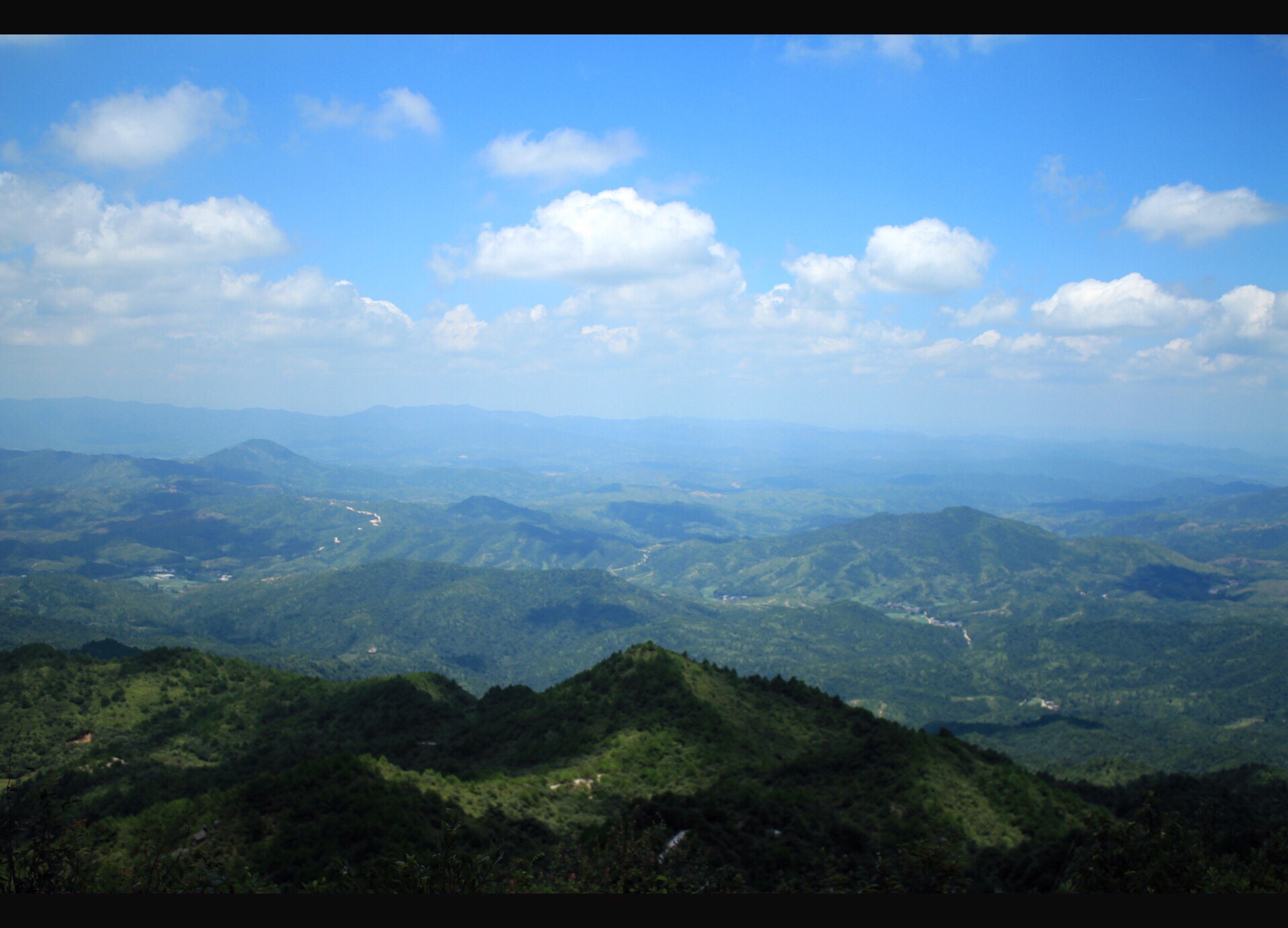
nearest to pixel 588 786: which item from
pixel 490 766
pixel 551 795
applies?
pixel 551 795

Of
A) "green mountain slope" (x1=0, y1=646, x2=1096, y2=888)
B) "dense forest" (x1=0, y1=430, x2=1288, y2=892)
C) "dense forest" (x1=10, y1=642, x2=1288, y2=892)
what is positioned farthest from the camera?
"green mountain slope" (x1=0, y1=646, x2=1096, y2=888)

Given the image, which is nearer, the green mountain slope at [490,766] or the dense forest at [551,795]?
the dense forest at [551,795]

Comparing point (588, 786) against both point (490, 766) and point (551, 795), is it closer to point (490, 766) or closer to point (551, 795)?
point (551, 795)

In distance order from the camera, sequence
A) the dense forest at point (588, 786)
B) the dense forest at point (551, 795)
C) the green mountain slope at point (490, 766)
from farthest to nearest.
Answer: the green mountain slope at point (490, 766), the dense forest at point (588, 786), the dense forest at point (551, 795)

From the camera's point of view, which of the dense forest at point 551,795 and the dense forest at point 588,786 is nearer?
the dense forest at point 551,795

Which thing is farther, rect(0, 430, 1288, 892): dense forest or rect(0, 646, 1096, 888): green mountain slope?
rect(0, 646, 1096, 888): green mountain slope

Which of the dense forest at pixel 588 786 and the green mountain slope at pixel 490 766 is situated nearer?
the dense forest at pixel 588 786

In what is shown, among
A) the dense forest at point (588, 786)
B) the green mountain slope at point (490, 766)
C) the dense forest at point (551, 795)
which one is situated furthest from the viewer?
the green mountain slope at point (490, 766)

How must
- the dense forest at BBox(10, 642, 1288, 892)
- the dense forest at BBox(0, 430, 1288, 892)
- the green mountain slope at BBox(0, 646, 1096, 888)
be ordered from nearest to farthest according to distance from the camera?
1. the dense forest at BBox(10, 642, 1288, 892)
2. the dense forest at BBox(0, 430, 1288, 892)
3. the green mountain slope at BBox(0, 646, 1096, 888)

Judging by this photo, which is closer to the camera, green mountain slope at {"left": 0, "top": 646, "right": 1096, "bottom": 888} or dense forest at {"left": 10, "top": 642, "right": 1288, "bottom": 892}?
dense forest at {"left": 10, "top": 642, "right": 1288, "bottom": 892}
